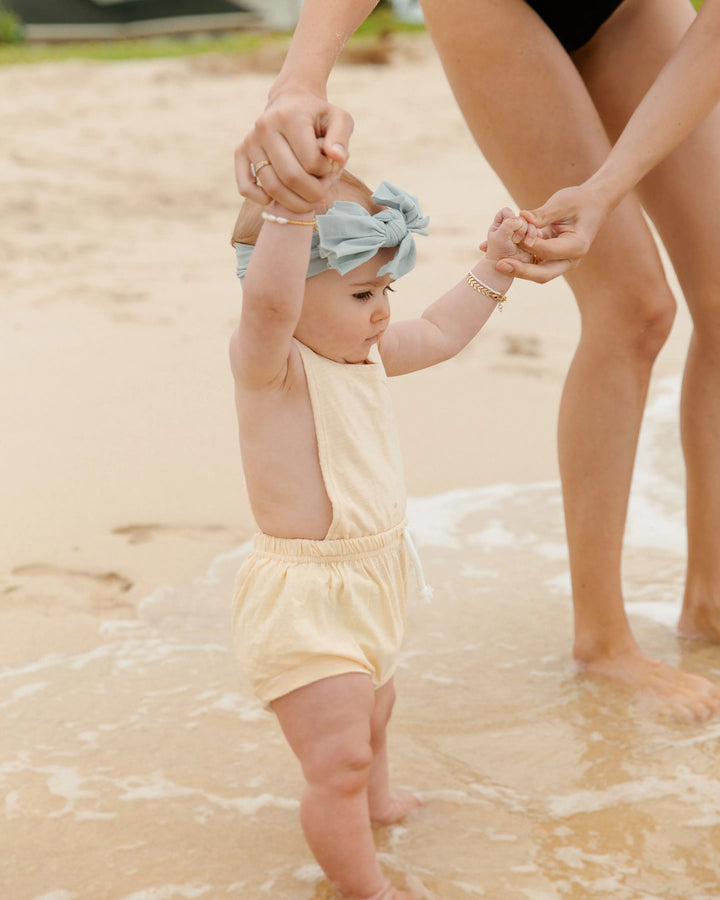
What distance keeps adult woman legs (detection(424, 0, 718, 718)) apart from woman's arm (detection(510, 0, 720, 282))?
0.18 metres

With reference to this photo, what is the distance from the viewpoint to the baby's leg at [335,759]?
70.3 inches

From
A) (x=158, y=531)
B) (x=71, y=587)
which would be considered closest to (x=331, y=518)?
(x=71, y=587)

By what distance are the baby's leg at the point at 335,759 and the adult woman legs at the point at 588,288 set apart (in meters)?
0.85

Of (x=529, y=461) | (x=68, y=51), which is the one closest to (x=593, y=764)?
(x=529, y=461)

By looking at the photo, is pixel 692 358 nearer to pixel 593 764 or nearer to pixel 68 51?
pixel 593 764

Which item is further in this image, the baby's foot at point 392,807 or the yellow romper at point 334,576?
the baby's foot at point 392,807

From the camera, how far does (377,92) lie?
12125 millimetres

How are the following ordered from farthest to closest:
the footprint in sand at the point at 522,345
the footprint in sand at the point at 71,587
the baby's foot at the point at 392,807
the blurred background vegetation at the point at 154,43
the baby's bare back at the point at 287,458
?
1. the blurred background vegetation at the point at 154,43
2. the footprint in sand at the point at 522,345
3. the footprint in sand at the point at 71,587
4. the baby's foot at the point at 392,807
5. the baby's bare back at the point at 287,458

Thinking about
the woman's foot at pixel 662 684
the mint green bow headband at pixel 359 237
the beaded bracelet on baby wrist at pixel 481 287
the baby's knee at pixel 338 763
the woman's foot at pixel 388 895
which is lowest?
the woman's foot at pixel 388 895

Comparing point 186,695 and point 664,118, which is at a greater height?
point 664,118

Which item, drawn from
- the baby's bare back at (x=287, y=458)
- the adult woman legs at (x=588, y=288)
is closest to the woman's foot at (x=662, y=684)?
the adult woman legs at (x=588, y=288)

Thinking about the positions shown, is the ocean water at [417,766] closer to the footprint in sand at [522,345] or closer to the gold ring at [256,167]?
the gold ring at [256,167]

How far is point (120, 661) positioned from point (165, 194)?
17.0 feet

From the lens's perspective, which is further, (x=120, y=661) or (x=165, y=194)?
(x=165, y=194)
